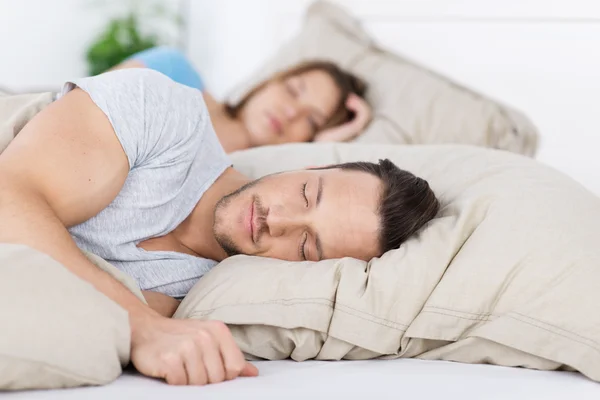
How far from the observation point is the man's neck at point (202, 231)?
1514mm

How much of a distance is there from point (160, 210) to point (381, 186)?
42cm

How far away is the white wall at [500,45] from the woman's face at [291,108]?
323 mm

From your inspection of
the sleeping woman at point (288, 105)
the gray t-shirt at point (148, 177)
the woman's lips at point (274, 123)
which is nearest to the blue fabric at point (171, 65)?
the sleeping woman at point (288, 105)

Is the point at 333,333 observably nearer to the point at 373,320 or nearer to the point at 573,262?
the point at 373,320

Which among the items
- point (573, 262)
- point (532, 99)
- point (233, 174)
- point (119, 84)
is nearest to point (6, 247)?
point (119, 84)

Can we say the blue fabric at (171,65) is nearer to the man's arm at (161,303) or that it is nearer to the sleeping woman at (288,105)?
the sleeping woman at (288,105)

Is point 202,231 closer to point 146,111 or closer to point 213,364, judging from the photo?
point 146,111

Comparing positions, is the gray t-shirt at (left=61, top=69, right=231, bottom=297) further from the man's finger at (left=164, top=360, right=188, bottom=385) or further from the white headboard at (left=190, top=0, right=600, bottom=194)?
the white headboard at (left=190, top=0, right=600, bottom=194)

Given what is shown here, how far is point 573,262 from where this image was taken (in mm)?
1220

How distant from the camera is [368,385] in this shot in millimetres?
1059

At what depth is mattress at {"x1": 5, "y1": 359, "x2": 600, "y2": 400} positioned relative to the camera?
97 cm

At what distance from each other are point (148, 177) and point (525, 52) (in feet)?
4.39

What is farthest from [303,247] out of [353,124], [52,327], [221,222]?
[353,124]

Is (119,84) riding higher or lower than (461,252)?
higher
